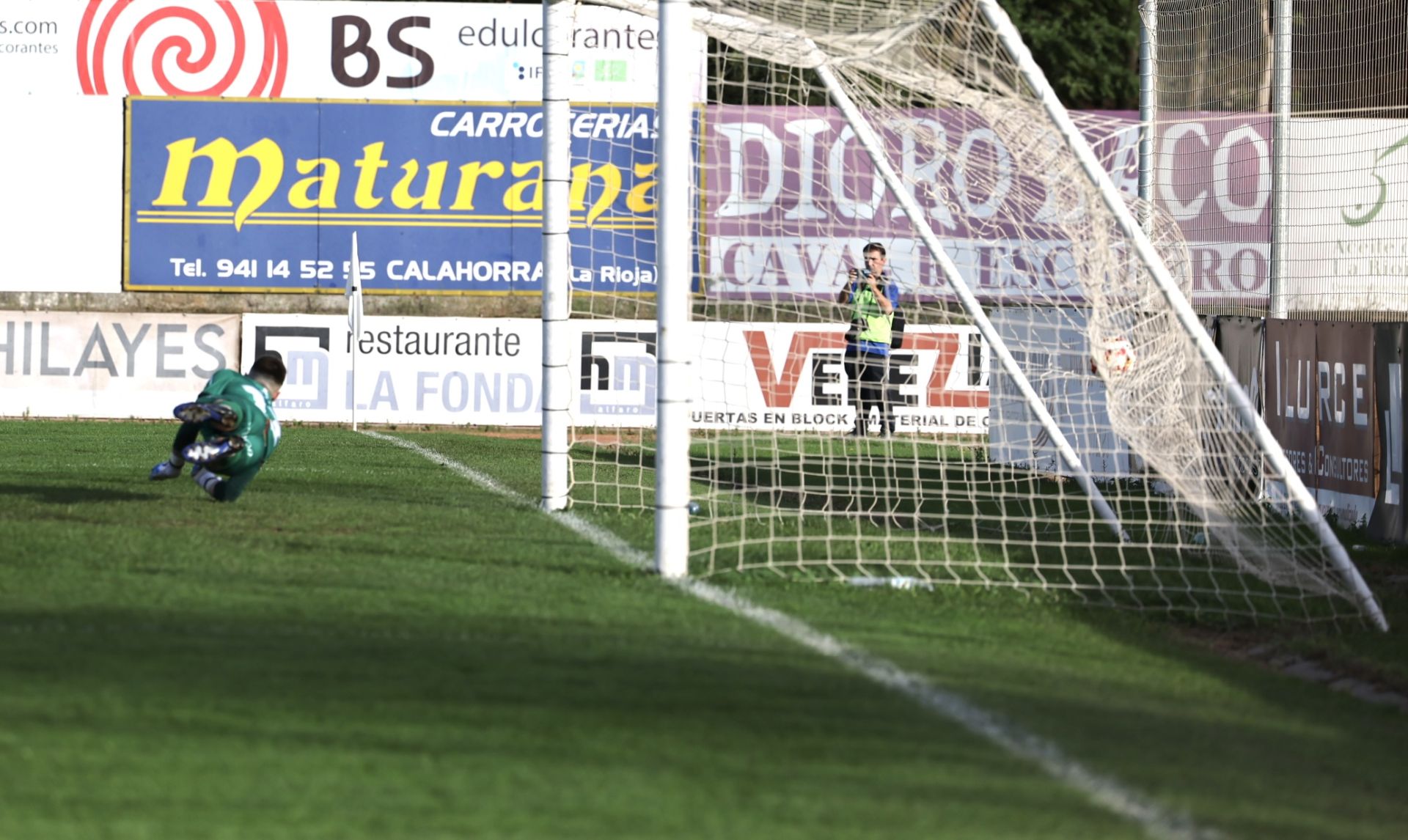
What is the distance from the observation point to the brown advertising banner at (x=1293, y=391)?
41.6ft

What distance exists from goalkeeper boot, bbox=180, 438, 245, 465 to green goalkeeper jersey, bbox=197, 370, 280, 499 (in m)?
0.03

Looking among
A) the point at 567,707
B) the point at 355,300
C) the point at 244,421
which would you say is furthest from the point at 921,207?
the point at 567,707

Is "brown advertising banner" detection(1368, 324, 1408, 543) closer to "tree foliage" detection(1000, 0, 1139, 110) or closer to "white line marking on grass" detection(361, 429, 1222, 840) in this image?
"white line marking on grass" detection(361, 429, 1222, 840)

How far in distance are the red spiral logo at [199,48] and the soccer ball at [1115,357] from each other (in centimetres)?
1495

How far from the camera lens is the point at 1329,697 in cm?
662

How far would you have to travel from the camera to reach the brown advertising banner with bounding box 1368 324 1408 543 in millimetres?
11133

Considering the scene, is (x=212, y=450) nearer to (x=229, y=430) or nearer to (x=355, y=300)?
(x=229, y=430)

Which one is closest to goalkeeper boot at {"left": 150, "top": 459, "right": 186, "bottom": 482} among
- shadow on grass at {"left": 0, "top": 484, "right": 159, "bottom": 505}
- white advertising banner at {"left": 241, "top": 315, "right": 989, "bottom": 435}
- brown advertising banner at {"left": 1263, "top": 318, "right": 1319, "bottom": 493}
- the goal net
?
shadow on grass at {"left": 0, "top": 484, "right": 159, "bottom": 505}

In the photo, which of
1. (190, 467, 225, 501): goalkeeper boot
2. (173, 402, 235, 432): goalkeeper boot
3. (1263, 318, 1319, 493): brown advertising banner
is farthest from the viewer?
(1263, 318, 1319, 493): brown advertising banner

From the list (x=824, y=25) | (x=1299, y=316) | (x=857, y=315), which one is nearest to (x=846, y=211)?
(x=857, y=315)

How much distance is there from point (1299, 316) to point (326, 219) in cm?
1175

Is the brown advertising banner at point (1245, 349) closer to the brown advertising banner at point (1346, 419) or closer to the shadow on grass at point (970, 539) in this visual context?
the brown advertising banner at point (1346, 419)

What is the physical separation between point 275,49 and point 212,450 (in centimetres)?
1319

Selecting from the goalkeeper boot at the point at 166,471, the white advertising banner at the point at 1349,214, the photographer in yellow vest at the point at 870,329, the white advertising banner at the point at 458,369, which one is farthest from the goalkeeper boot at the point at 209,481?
the white advertising banner at the point at 458,369
